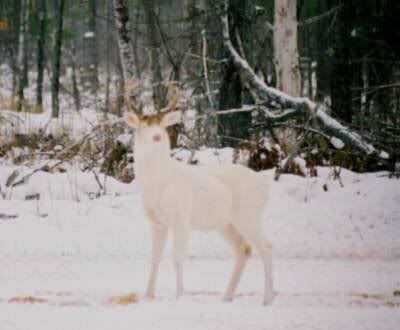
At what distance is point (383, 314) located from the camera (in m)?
4.43

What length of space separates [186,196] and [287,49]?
6.80 meters

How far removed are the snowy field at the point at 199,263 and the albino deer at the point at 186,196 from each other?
0.32m

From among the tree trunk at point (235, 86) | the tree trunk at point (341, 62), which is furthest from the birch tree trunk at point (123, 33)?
the tree trunk at point (341, 62)

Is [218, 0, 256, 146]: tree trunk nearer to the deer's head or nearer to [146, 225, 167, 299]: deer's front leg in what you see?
[146, 225, 167, 299]: deer's front leg

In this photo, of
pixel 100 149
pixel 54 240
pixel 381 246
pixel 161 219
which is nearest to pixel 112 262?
pixel 54 240

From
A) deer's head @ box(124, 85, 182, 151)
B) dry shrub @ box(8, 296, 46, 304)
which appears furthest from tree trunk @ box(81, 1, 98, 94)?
deer's head @ box(124, 85, 182, 151)

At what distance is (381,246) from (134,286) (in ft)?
8.51

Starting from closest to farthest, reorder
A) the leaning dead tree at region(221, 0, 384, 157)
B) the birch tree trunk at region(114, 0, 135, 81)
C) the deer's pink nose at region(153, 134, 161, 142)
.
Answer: the deer's pink nose at region(153, 134, 161, 142), the leaning dead tree at region(221, 0, 384, 157), the birch tree trunk at region(114, 0, 135, 81)

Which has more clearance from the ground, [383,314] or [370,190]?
[370,190]

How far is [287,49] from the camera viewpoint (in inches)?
430

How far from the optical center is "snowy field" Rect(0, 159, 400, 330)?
170 inches

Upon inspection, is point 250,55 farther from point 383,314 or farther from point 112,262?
point 383,314

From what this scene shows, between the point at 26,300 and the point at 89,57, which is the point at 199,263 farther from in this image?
the point at 89,57

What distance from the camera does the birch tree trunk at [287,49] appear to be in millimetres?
10898
